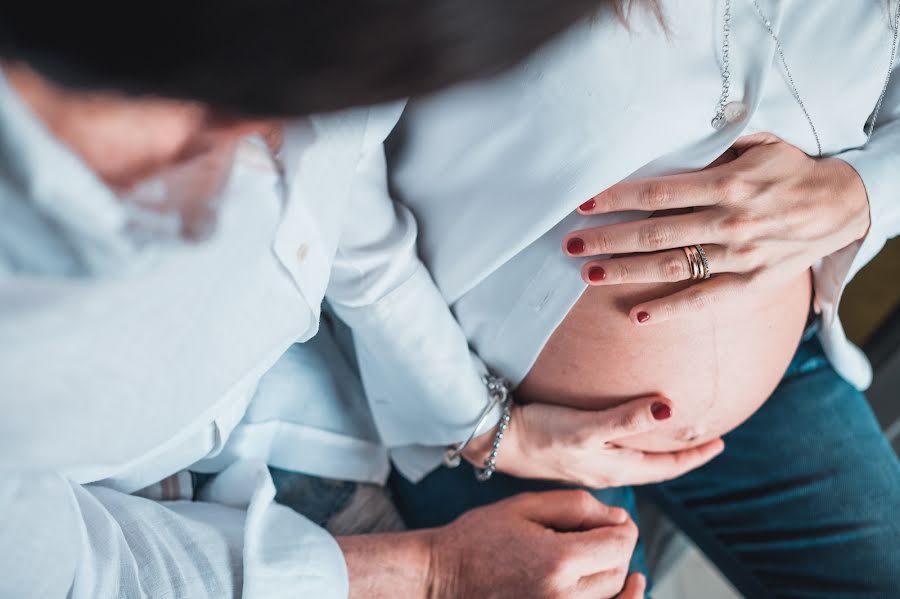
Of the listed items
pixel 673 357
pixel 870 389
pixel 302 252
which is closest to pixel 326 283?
pixel 302 252

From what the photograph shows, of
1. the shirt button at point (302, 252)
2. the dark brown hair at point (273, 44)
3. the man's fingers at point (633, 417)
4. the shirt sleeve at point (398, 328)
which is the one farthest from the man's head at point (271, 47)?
the man's fingers at point (633, 417)

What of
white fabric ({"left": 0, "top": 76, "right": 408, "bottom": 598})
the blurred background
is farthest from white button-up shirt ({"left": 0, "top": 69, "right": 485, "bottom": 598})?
the blurred background

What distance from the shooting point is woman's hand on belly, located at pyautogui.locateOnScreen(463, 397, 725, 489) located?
0.78 meters

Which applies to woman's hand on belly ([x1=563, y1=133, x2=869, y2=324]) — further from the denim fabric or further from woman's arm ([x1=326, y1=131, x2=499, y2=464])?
the denim fabric

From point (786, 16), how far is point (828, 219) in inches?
8.3

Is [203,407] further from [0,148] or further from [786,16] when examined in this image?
[786,16]

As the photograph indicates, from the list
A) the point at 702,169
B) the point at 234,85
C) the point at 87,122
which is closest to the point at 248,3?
the point at 234,85

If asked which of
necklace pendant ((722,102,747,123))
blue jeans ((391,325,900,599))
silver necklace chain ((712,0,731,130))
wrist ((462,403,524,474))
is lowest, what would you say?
blue jeans ((391,325,900,599))

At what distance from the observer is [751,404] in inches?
33.6

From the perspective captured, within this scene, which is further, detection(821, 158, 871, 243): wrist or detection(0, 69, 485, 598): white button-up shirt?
detection(821, 158, 871, 243): wrist

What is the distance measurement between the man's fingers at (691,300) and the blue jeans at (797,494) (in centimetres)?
30

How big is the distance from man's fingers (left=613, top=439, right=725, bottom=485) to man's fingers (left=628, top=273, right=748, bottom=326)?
0.21 metres

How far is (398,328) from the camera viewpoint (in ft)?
2.44

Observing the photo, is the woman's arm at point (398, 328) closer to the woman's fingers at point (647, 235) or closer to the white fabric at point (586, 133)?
the white fabric at point (586, 133)
